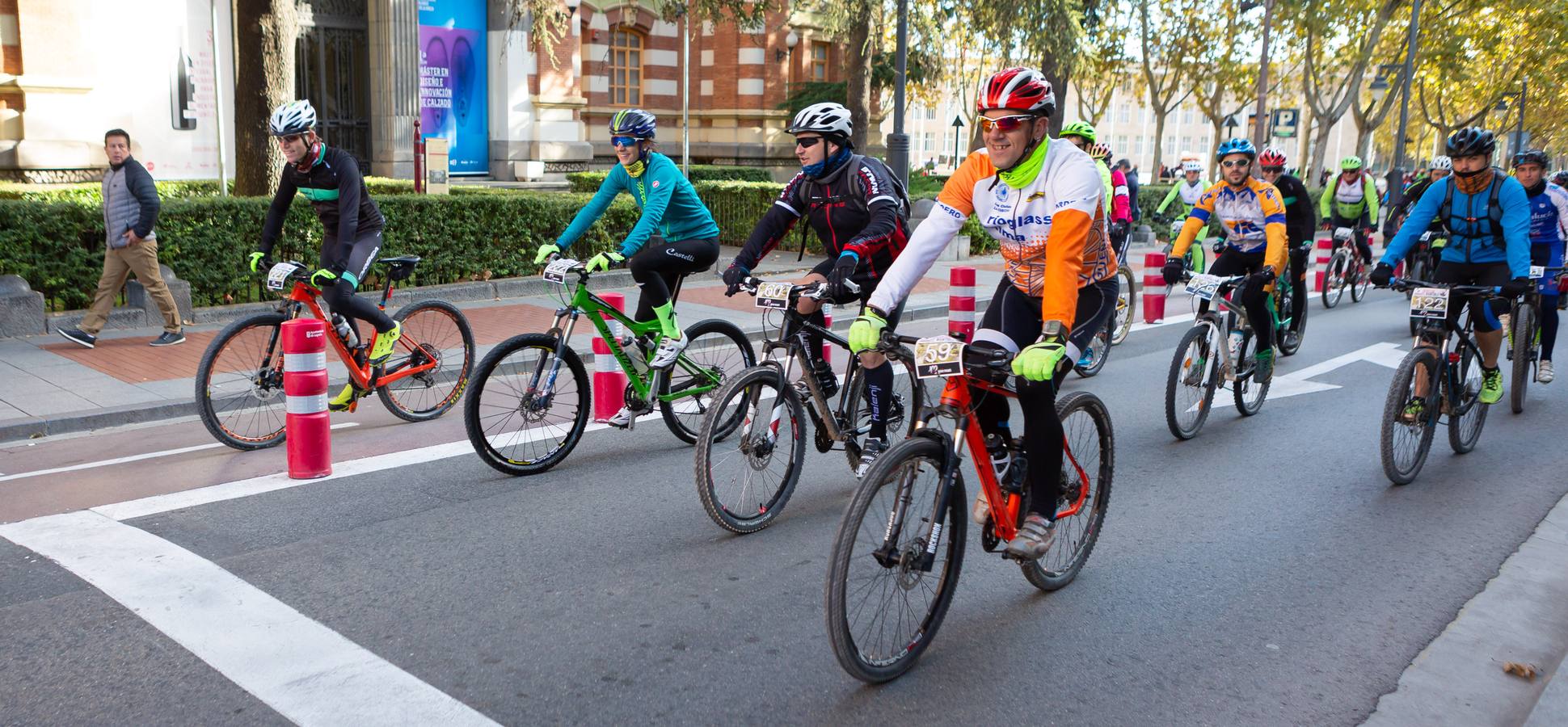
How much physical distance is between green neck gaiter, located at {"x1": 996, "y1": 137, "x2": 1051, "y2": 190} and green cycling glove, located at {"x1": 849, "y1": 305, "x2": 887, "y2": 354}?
76cm

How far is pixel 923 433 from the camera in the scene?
12.4 feet

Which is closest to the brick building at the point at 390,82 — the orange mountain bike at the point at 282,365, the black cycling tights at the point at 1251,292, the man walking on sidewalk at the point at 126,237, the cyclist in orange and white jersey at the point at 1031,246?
the man walking on sidewalk at the point at 126,237

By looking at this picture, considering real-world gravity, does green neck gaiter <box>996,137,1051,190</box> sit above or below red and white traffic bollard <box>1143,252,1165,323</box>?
above

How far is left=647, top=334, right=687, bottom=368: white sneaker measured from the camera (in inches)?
254

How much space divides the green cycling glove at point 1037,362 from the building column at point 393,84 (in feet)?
73.7

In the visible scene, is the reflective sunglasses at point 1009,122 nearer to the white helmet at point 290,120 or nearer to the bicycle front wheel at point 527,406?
the bicycle front wheel at point 527,406

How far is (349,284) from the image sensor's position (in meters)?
7.10

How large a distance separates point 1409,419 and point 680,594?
13.9 feet

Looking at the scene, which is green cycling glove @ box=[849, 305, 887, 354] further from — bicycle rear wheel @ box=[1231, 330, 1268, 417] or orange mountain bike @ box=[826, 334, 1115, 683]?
bicycle rear wheel @ box=[1231, 330, 1268, 417]

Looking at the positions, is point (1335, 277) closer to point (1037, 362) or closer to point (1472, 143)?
point (1472, 143)

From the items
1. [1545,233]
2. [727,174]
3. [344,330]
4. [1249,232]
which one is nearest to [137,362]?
[344,330]

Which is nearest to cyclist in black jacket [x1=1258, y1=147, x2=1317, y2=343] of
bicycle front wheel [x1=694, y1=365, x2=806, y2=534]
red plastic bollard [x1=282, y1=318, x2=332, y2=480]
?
bicycle front wheel [x1=694, y1=365, x2=806, y2=534]

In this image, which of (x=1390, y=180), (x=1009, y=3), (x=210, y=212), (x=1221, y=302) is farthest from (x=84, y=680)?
(x=1390, y=180)

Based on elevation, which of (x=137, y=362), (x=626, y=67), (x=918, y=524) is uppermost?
(x=626, y=67)
